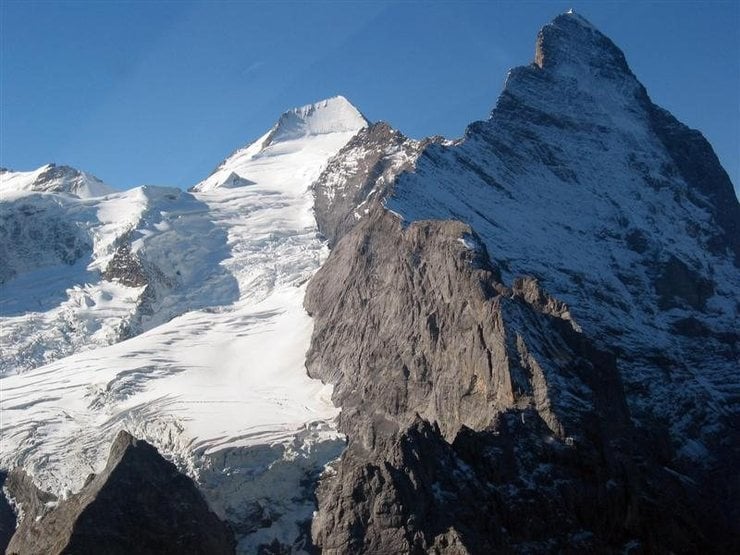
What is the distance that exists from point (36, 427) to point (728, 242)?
9017cm

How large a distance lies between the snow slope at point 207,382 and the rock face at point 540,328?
376cm

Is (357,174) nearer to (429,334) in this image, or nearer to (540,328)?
(429,334)

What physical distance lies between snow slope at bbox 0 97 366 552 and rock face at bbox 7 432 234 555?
717 cm

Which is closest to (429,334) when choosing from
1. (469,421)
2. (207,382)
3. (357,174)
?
(469,421)

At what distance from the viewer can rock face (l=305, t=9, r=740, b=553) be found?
2579 inches

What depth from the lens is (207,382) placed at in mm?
107750

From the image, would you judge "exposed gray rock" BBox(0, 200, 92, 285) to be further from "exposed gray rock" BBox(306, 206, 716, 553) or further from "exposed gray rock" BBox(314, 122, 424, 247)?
"exposed gray rock" BBox(306, 206, 716, 553)

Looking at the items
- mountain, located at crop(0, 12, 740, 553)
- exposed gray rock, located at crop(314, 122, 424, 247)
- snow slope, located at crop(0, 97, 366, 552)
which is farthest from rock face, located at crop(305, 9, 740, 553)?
snow slope, located at crop(0, 97, 366, 552)

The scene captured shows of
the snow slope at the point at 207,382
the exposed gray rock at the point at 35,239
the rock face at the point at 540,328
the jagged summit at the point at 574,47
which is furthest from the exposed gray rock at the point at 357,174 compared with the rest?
the exposed gray rock at the point at 35,239

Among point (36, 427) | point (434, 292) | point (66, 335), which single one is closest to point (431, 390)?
point (434, 292)

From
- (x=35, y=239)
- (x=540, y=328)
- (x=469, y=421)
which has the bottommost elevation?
(x=469, y=421)

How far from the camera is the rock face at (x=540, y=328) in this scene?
6550 cm

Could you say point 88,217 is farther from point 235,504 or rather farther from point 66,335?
point 235,504

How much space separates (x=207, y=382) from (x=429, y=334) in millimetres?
25633
